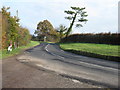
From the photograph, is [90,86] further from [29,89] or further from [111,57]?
[111,57]

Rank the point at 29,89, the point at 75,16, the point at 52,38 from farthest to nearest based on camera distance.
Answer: the point at 52,38 < the point at 75,16 < the point at 29,89

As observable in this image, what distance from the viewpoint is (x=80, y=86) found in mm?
5898

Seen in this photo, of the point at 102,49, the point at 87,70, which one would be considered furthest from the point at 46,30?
the point at 87,70

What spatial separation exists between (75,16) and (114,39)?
991 inches

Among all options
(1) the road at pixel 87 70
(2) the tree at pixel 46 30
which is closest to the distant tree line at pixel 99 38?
(1) the road at pixel 87 70

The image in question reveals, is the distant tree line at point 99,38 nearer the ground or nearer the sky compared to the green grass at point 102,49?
nearer the sky

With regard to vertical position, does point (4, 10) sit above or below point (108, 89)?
above

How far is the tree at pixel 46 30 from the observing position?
90.2 meters

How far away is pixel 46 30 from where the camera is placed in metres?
90.9

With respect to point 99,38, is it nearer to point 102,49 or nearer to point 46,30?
point 102,49

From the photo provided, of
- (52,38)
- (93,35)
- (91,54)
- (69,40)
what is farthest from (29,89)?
(52,38)

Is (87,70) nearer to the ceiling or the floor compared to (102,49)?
nearer to the floor

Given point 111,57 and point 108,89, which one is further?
point 111,57

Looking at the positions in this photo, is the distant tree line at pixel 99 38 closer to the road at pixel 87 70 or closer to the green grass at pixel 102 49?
the green grass at pixel 102 49
